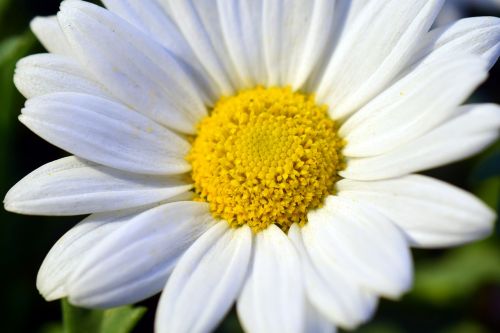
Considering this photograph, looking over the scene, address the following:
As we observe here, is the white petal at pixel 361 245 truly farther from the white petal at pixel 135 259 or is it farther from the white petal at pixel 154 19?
the white petal at pixel 154 19

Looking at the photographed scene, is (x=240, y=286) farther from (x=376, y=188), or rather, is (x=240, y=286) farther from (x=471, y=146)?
(x=471, y=146)

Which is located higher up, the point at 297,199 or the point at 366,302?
the point at 297,199

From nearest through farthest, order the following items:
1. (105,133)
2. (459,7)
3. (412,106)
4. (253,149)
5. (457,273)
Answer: (412,106) < (105,133) < (253,149) < (457,273) < (459,7)

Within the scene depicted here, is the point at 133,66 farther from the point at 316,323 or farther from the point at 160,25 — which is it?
the point at 316,323

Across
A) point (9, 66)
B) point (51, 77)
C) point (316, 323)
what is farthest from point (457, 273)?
point (9, 66)


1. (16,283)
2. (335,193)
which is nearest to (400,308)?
(335,193)

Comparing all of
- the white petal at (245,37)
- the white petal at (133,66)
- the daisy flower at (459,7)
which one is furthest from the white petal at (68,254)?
the daisy flower at (459,7)
